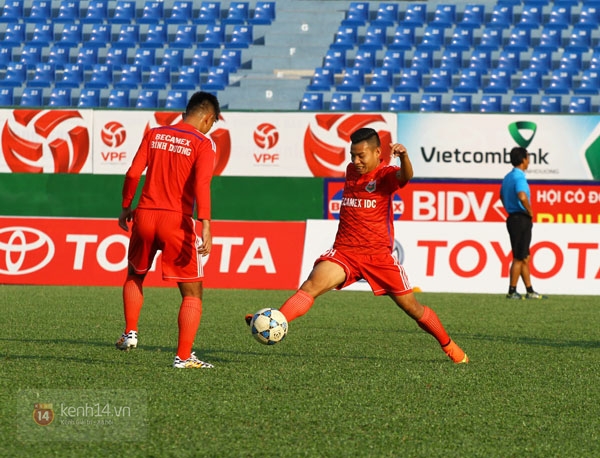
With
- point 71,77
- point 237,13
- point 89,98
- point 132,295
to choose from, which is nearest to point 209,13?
point 237,13

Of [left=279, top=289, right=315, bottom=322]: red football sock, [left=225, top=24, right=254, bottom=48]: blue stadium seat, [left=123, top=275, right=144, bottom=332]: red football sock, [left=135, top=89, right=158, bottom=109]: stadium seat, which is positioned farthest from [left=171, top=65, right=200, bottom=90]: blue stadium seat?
[left=279, top=289, right=315, bottom=322]: red football sock

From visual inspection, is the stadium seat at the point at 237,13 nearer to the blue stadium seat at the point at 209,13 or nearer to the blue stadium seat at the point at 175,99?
the blue stadium seat at the point at 209,13

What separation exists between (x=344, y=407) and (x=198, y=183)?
2133mm

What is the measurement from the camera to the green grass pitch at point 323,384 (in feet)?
16.9

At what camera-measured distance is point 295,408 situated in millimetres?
6094

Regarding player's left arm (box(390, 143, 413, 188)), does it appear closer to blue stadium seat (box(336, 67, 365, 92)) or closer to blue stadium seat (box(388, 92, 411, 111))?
blue stadium seat (box(388, 92, 411, 111))

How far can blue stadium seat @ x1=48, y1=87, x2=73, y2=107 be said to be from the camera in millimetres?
24797

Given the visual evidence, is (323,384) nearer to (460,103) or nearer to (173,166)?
(173,166)

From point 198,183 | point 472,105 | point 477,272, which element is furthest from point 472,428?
point 472,105

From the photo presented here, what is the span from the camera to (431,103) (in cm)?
2362

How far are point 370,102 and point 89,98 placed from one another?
6457 millimetres

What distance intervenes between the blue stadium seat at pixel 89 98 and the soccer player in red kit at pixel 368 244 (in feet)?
57.1

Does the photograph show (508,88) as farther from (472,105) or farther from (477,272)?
(477,272)

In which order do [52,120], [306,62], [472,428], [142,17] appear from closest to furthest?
[472,428] → [52,120] → [306,62] → [142,17]
